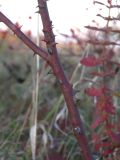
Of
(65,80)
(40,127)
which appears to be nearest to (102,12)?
(65,80)

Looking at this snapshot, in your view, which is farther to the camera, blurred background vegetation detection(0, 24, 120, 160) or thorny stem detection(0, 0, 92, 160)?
blurred background vegetation detection(0, 24, 120, 160)

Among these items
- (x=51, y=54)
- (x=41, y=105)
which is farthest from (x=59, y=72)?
(x=41, y=105)

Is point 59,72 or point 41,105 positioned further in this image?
point 41,105

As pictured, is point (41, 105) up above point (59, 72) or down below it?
below

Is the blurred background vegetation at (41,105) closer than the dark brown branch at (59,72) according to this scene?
No

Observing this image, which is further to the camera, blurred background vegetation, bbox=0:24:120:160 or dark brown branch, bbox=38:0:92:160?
blurred background vegetation, bbox=0:24:120:160

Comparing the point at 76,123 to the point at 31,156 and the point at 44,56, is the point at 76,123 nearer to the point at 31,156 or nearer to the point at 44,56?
the point at 44,56

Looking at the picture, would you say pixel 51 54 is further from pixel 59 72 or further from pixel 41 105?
pixel 41 105

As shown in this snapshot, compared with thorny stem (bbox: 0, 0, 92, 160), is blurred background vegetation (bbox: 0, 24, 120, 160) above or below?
below

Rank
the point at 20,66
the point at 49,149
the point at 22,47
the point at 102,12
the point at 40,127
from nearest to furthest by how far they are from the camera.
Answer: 1. the point at 102,12
2. the point at 49,149
3. the point at 40,127
4. the point at 20,66
5. the point at 22,47

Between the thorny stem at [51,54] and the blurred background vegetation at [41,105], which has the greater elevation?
the thorny stem at [51,54]

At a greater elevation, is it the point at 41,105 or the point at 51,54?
the point at 51,54
